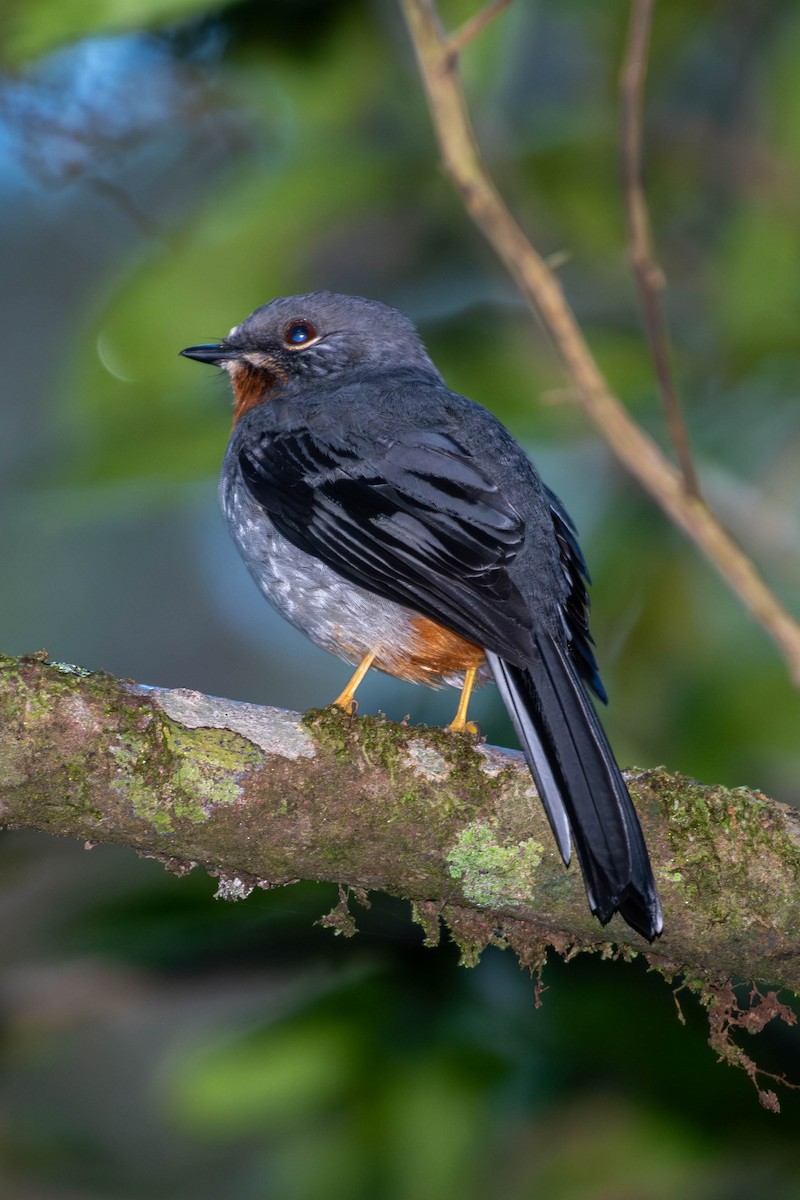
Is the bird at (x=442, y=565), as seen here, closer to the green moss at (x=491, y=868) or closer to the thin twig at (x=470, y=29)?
the green moss at (x=491, y=868)

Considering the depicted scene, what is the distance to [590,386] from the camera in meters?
2.47

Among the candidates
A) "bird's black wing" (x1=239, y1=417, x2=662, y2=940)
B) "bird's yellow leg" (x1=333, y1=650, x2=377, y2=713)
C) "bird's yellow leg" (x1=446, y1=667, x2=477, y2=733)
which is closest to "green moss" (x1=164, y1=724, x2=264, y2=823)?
"bird's yellow leg" (x1=333, y1=650, x2=377, y2=713)

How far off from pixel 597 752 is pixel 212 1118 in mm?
1718

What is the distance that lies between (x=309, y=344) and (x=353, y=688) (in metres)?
1.80

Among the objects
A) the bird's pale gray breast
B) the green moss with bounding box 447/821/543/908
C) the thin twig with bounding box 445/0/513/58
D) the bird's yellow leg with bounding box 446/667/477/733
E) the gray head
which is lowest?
the green moss with bounding box 447/821/543/908

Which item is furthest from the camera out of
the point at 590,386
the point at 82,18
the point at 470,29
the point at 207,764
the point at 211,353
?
the point at 211,353

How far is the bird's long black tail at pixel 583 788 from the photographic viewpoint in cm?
322

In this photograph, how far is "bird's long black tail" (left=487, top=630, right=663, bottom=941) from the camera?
3.22 metres

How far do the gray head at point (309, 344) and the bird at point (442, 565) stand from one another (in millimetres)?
260

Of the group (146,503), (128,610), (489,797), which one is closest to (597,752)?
(489,797)

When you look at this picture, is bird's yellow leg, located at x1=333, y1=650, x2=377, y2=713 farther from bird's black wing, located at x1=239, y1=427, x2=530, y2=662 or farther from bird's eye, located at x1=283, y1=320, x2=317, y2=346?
bird's eye, located at x1=283, y1=320, x2=317, y2=346

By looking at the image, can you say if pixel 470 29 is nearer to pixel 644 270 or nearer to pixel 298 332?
pixel 644 270

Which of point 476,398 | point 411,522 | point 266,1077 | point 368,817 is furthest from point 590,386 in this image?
point 266,1077

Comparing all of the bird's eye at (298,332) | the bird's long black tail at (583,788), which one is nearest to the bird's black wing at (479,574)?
the bird's long black tail at (583,788)
